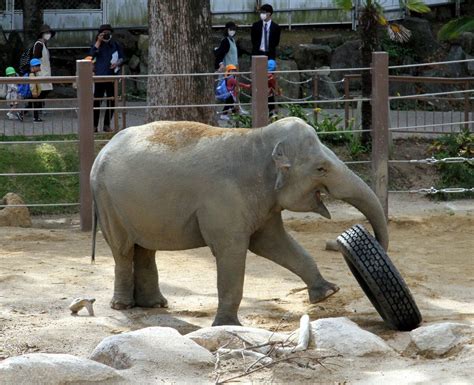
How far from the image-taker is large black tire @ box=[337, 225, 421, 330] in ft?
27.8

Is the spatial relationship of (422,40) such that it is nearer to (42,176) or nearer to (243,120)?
(243,120)

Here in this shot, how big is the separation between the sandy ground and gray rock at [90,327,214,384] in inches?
15.2

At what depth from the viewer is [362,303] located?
950 centimetres

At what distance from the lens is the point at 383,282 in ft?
28.0

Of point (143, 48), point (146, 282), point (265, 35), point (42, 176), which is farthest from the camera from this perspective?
point (143, 48)

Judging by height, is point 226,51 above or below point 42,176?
above

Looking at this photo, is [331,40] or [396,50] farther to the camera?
[331,40]

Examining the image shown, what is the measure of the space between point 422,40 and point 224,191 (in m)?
17.8

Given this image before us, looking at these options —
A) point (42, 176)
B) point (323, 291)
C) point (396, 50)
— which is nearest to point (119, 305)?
point (323, 291)

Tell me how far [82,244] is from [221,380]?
5.56 meters

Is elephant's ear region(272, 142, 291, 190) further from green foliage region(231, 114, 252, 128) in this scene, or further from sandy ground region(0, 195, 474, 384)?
green foliage region(231, 114, 252, 128)

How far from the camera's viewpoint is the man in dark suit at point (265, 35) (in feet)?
68.6

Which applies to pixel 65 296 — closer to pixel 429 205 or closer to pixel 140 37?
pixel 429 205

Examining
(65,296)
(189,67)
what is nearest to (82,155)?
(189,67)
